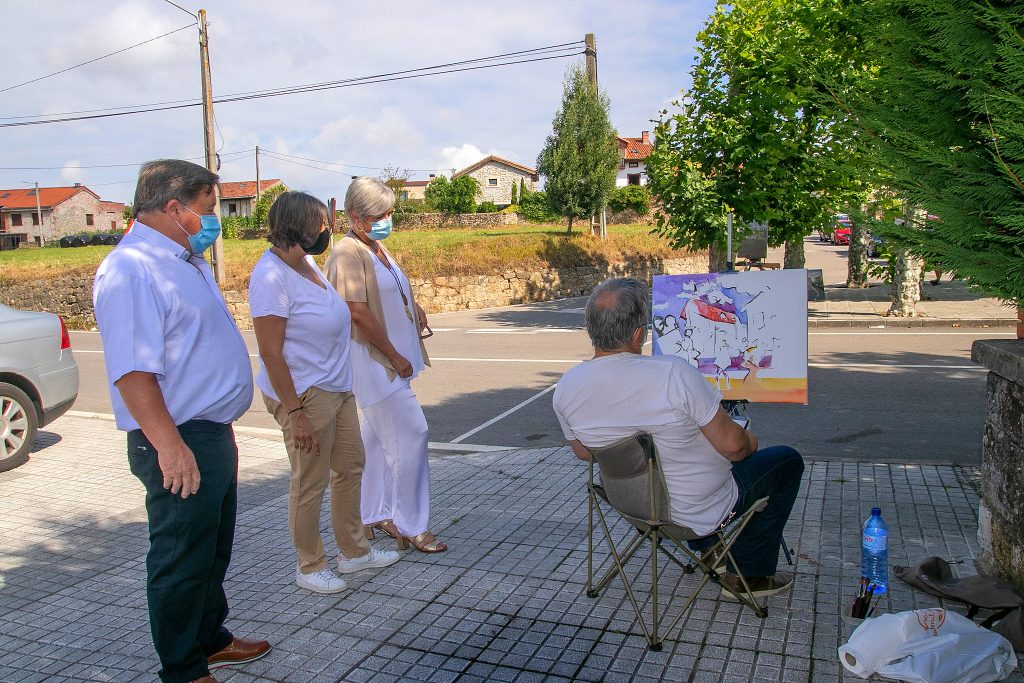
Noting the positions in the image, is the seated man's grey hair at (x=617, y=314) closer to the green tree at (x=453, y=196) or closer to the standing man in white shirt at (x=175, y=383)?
the standing man in white shirt at (x=175, y=383)

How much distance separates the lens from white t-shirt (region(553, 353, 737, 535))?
134 inches

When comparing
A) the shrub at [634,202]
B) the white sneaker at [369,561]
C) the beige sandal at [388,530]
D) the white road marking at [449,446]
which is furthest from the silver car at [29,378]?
the shrub at [634,202]

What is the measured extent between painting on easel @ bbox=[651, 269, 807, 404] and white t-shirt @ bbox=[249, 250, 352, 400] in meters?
2.17

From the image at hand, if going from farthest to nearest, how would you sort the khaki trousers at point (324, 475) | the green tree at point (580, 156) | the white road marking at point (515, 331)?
the green tree at point (580, 156), the white road marking at point (515, 331), the khaki trousers at point (324, 475)

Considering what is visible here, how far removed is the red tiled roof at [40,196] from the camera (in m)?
97.1

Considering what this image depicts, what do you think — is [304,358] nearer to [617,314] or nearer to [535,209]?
[617,314]

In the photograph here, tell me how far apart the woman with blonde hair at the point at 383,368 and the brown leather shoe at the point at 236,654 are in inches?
50.3

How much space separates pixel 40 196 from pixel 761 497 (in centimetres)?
11291

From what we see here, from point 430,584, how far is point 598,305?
1.77 m

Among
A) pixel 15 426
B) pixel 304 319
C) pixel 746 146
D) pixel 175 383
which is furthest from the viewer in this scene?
pixel 746 146

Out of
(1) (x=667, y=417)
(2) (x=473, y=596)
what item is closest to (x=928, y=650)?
(1) (x=667, y=417)

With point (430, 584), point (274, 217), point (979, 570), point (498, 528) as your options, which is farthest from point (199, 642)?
point (979, 570)

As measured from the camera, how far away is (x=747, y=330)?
5.35 m

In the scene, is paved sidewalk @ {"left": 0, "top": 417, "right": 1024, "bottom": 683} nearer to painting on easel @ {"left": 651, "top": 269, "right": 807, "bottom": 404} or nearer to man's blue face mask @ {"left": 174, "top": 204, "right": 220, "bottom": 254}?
painting on easel @ {"left": 651, "top": 269, "right": 807, "bottom": 404}
